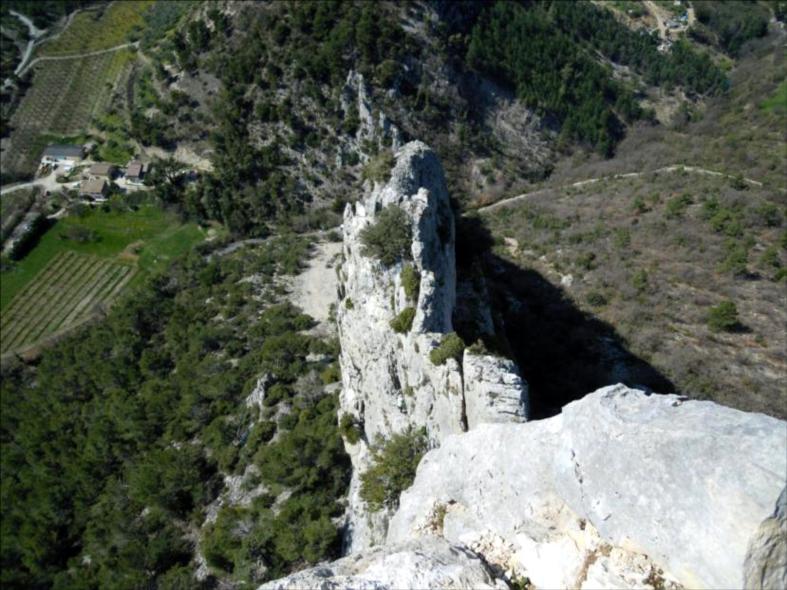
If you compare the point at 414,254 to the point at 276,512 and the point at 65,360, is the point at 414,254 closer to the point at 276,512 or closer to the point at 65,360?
the point at 276,512

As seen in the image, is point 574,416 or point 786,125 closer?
point 574,416

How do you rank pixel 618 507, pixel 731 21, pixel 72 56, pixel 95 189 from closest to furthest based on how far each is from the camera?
1. pixel 618 507
2. pixel 95 189
3. pixel 731 21
4. pixel 72 56

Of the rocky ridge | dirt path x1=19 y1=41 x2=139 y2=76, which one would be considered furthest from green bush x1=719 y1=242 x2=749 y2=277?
dirt path x1=19 y1=41 x2=139 y2=76

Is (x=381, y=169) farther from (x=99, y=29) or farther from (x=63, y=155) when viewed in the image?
(x=99, y=29)

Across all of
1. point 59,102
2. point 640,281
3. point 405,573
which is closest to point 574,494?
point 405,573

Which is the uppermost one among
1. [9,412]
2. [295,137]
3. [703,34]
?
[703,34]

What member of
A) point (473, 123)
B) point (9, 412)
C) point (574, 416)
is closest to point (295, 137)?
point (473, 123)

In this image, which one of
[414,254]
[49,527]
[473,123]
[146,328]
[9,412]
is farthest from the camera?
[473,123]
